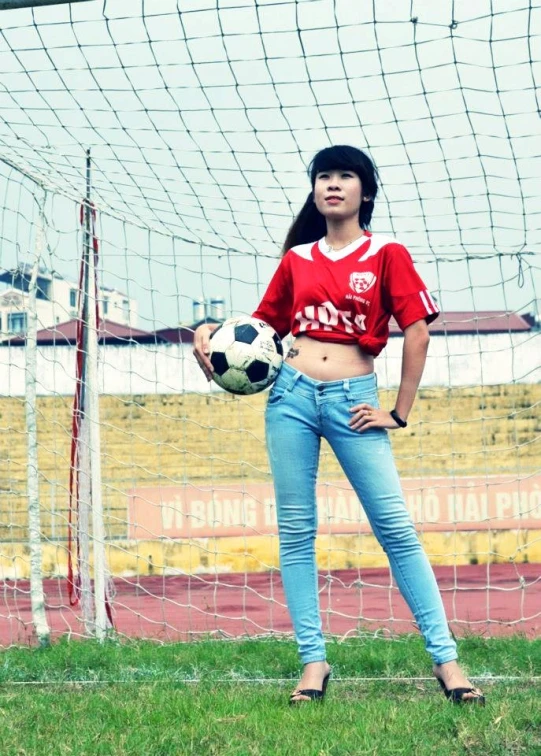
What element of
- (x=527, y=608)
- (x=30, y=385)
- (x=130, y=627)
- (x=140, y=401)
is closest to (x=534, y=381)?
(x=140, y=401)

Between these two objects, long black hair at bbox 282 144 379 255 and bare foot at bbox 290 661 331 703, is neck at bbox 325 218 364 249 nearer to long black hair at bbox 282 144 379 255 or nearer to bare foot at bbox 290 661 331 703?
long black hair at bbox 282 144 379 255

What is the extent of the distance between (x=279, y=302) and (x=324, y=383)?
421 mm

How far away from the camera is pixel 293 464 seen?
3.47m

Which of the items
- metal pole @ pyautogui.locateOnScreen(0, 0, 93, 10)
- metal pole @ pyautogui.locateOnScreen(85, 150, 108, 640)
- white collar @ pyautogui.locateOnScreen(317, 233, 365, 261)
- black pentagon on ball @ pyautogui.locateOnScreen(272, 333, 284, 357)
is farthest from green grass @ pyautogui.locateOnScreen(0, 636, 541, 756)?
metal pole @ pyautogui.locateOnScreen(0, 0, 93, 10)

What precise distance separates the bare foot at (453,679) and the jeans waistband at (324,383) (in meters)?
0.90

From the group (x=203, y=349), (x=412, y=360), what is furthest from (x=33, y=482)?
(x=412, y=360)

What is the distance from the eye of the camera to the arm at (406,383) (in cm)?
340

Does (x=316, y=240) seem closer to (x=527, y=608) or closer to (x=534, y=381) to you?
(x=527, y=608)

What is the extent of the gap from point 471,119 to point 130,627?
14.2 feet

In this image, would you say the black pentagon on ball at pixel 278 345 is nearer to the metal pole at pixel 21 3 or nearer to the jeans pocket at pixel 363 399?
the jeans pocket at pixel 363 399

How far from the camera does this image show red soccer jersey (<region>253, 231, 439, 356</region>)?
135 inches

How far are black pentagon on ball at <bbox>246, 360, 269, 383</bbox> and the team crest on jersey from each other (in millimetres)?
386

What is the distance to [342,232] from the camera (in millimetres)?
3586

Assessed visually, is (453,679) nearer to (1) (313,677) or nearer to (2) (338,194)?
(1) (313,677)
